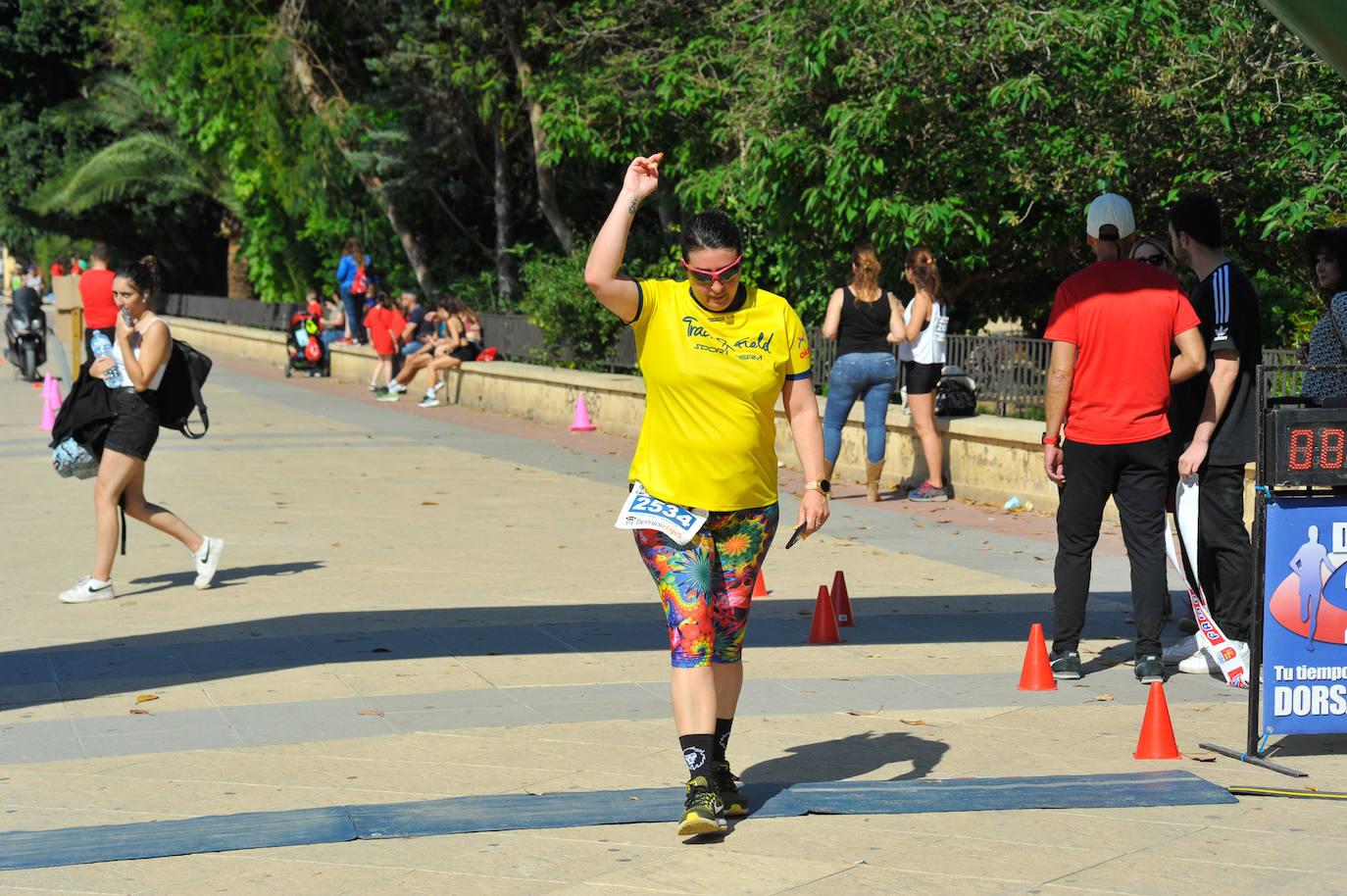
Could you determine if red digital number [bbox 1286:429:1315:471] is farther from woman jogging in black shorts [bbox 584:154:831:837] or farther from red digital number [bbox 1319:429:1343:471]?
woman jogging in black shorts [bbox 584:154:831:837]

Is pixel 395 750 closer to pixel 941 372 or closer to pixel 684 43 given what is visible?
pixel 941 372

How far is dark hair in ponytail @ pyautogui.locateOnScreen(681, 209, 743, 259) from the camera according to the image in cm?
450

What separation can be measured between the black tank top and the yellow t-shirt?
651 centimetres

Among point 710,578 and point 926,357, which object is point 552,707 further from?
point 926,357

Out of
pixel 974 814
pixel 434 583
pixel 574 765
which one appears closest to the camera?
pixel 974 814

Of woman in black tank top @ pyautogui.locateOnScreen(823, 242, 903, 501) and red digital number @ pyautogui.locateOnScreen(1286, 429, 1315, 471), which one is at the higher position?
woman in black tank top @ pyautogui.locateOnScreen(823, 242, 903, 501)

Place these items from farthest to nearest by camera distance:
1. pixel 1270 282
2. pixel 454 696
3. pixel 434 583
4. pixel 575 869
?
pixel 1270 282 → pixel 434 583 → pixel 454 696 → pixel 575 869

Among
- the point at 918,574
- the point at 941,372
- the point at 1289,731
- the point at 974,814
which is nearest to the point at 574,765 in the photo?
the point at 974,814

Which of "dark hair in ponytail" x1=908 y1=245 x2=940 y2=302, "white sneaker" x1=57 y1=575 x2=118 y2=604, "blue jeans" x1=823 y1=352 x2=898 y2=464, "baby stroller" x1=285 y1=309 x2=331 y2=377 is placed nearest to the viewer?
"white sneaker" x1=57 y1=575 x2=118 y2=604

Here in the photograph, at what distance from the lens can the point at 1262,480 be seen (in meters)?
5.18

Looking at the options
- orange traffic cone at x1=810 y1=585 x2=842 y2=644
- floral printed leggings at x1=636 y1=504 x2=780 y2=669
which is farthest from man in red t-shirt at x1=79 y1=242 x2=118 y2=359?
floral printed leggings at x1=636 y1=504 x2=780 y2=669

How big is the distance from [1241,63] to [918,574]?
18.8 feet

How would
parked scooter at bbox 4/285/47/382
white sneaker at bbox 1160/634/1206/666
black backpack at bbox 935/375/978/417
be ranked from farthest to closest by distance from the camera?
parked scooter at bbox 4/285/47/382 < black backpack at bbox 935/375/978/417 < white sneaker at bbox 1160/634/1206/666

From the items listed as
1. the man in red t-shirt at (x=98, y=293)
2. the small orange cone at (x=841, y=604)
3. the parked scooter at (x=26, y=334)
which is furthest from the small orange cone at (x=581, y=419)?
the parked scooter at (x=26, y=334)
